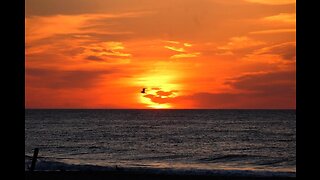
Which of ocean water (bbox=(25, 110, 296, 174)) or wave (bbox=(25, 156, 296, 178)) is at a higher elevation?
wave (bbox=(25, 156, 296, 178))

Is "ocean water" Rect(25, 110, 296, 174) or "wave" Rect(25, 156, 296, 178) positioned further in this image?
"ocean water" Rect(25, 110, 296, 174)

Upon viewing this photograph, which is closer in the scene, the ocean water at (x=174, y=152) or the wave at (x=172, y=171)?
the wave at (x=172, y=171)

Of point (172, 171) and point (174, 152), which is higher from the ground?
point (172, 171)

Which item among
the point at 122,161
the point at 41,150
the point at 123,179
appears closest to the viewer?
the point at 123,179

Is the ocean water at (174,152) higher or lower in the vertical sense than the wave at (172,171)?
lower

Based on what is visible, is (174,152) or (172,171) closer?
(172,171)
